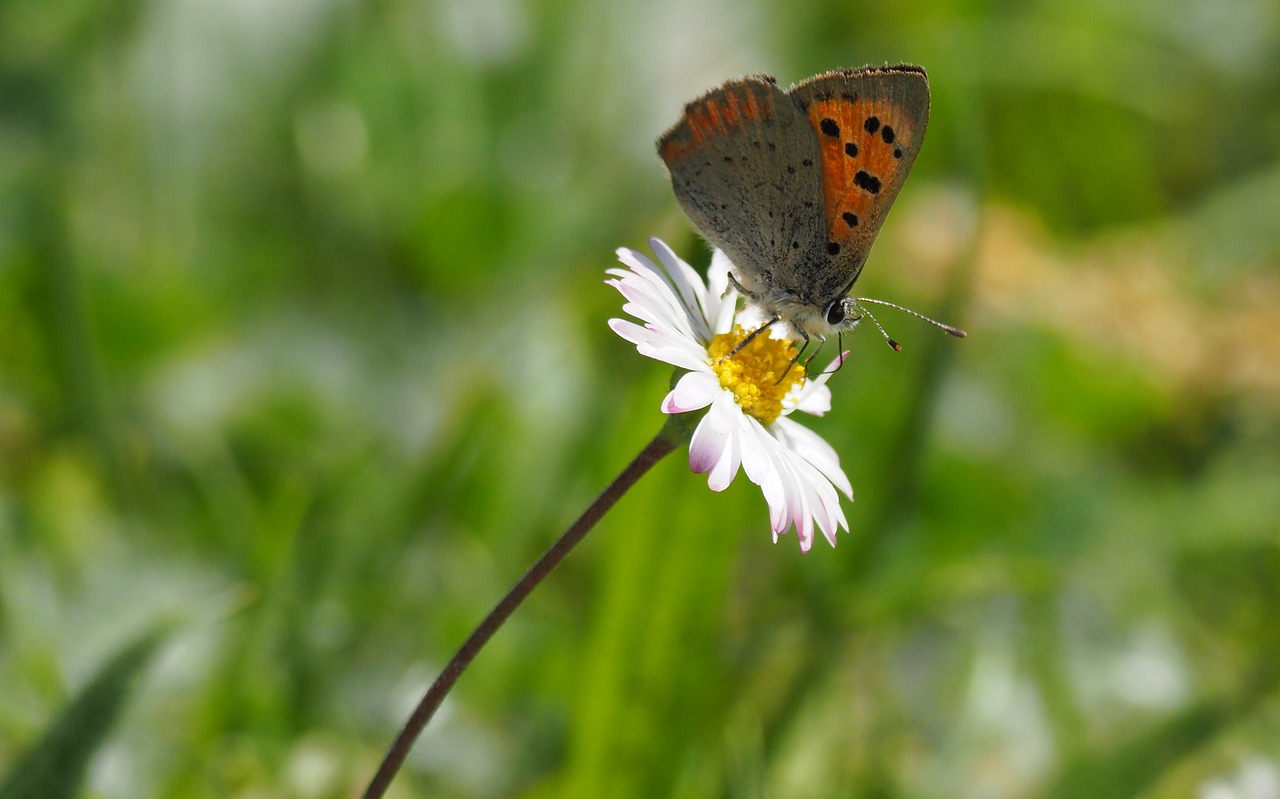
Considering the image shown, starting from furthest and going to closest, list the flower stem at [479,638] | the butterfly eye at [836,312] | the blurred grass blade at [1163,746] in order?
the blurred grass blade at [1163,746] → the butterfly eye at [836,312] → the flower stem at [479,638]

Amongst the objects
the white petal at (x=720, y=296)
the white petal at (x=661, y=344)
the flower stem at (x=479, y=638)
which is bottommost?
the flower stem at (x=479, y=638)

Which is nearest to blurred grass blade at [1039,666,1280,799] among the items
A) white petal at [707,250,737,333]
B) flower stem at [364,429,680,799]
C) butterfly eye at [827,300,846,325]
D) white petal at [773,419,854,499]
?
white petal at [773,419,854,499]

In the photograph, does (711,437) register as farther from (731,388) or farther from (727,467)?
(731,388)

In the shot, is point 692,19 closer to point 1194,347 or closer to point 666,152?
point 1194,347

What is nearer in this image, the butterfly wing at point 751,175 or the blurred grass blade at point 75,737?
the blurred grass blade at point 75,737

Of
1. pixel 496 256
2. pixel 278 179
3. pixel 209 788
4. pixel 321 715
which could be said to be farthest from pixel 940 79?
pixel 209 788

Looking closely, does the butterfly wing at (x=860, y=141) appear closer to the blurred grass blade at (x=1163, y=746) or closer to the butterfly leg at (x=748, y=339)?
the butterfly leg at (x=748, y=339)

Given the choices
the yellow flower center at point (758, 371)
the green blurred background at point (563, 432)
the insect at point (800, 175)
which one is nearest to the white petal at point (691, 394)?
the yellow flower center at point (758, 371)

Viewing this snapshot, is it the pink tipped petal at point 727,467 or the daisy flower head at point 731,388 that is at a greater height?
the daisy flower head at point 731,388

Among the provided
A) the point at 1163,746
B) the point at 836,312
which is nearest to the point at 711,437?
the point at 836,312
